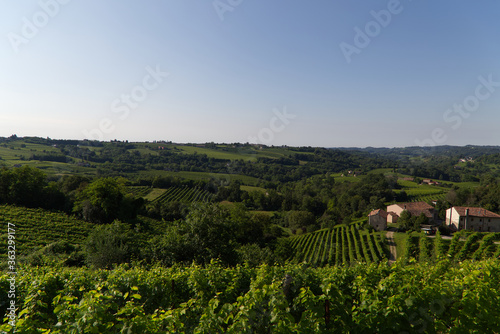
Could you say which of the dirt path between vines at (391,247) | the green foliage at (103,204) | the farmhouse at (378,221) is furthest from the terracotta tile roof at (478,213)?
the green foliage at (103,204)

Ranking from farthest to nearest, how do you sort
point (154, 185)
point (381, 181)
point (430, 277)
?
point (381, 181) → point (154, 185) → point (430, 277)

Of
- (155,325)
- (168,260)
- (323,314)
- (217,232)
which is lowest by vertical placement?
(168,260)

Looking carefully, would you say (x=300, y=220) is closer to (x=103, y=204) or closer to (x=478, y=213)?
(x=478, y=213)

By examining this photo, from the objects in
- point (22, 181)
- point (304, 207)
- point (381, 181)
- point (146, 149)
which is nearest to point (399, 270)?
point (22, 181)

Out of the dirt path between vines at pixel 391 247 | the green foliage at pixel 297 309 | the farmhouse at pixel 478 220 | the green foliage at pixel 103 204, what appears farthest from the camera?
the farmhouse at pixel 478 220

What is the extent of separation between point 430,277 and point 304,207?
272ft

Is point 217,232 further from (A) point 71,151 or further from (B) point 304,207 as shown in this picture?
(A) point 71,151

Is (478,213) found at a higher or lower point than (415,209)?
higher

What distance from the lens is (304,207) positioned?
86.1m

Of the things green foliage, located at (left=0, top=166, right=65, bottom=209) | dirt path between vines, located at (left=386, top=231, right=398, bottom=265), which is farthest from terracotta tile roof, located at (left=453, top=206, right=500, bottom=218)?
green foliage, located at (left=0, top=166, right=65, bottom=209)

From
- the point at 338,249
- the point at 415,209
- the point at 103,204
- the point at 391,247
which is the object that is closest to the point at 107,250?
the point at 103,204

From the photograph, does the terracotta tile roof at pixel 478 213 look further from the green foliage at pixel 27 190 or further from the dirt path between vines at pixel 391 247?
the green foliage at pixel 27 190

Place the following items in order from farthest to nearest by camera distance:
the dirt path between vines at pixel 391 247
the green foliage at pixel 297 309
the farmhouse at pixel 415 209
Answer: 1. the farmhouse at pixel 415 209
2. the dirt path between vines at pixel 391 247
3. the green foliage at pixel 297 309

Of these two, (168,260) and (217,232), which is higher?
(217,232)
